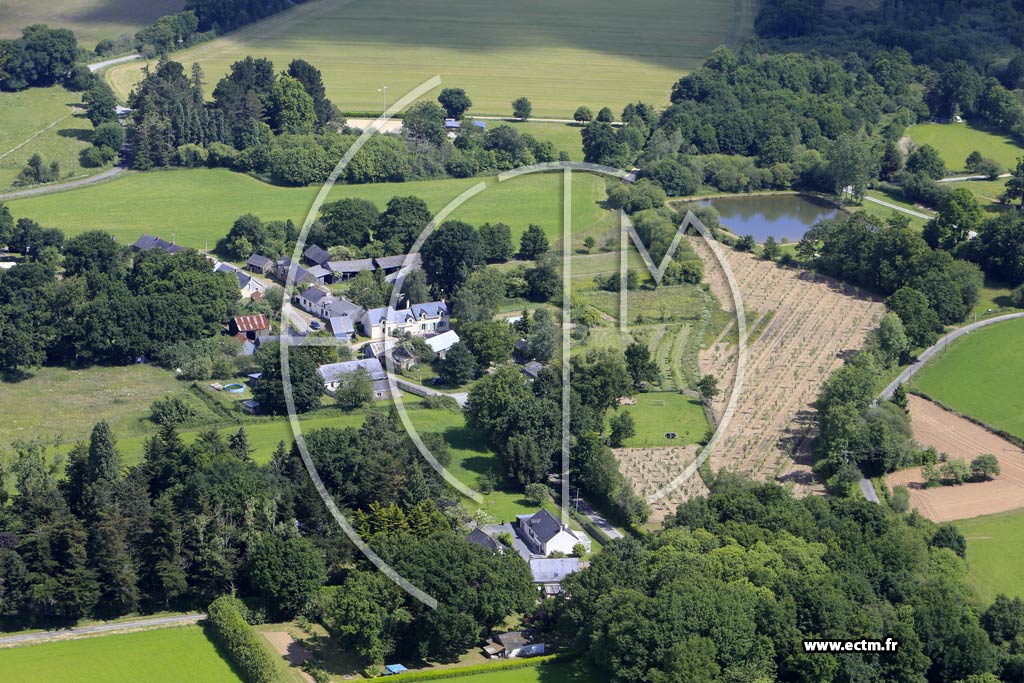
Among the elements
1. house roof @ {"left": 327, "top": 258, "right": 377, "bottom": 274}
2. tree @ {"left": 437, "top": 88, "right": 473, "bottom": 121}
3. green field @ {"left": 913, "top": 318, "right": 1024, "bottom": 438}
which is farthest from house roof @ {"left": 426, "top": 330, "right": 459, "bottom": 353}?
tree @ {"left": 437, "top": 88, "right": 473, "bottom": 121}

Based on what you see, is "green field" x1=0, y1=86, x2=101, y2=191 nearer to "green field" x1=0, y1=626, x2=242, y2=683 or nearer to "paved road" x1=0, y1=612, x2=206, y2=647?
"paved road" x1=0, y1=612, x2=206, y2=647

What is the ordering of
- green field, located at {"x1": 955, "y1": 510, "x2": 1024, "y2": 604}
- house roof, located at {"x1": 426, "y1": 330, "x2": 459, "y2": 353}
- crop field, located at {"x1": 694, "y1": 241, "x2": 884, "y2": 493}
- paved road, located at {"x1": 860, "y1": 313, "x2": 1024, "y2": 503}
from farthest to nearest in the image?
house roof, located at {"x1": 426, "y1": 330, "x2": 459, "y2": 353}, paved road, located at {"x1": 860, "y1": 313, "x2": 1024, "y2": 503}, crop field, located at {"x1": 694, "y1": 241, "x2": 884, "y2": 493}, green field, located at {"x1": 955, "y1": 510, "x2": 1024, "y2": 604}

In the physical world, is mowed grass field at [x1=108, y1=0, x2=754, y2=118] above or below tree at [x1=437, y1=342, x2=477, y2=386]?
above

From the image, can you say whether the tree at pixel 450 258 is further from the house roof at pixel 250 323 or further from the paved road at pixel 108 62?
the paved road at pixel 108 62

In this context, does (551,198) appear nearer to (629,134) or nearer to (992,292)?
(629,134)

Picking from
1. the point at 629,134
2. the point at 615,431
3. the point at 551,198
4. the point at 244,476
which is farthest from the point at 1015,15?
the point at 244,476

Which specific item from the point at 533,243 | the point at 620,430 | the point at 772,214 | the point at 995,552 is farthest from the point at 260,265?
the point at 995,552

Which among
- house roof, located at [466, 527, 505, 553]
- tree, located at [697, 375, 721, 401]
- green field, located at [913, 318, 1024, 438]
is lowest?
green field, located at [913, 318, 1024, 438]
